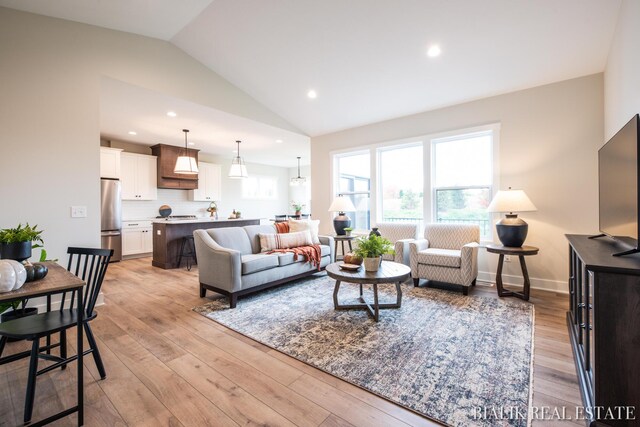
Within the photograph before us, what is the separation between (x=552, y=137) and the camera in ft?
11.9

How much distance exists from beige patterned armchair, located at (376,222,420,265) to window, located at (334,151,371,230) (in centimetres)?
81

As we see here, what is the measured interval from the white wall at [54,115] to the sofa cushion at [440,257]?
4.05 metres

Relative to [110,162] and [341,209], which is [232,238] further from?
[110,162]

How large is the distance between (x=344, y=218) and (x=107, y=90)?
391cm

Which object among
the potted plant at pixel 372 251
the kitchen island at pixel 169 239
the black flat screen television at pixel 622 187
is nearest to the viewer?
the black flat screen television at pixel 622 187

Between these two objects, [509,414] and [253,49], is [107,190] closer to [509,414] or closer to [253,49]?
[253,49]

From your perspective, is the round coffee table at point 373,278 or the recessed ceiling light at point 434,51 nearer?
the round coffee table at point 373,278

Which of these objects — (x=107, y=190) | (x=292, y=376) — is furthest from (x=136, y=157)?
(x=292, y=376)

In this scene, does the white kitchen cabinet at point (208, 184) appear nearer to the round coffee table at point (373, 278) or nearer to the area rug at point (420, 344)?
the area rug at point (420, 344)

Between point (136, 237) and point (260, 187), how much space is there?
13.5 feet

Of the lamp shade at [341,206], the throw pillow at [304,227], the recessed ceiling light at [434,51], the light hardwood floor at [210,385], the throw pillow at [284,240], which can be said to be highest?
the recessed ceiling light at [434,51]

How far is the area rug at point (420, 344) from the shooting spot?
5.47ft

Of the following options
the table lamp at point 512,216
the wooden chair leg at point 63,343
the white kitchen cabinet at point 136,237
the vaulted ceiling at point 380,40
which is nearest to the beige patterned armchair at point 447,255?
the table lamp at point 512,216

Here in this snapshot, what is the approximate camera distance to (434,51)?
135 inches
